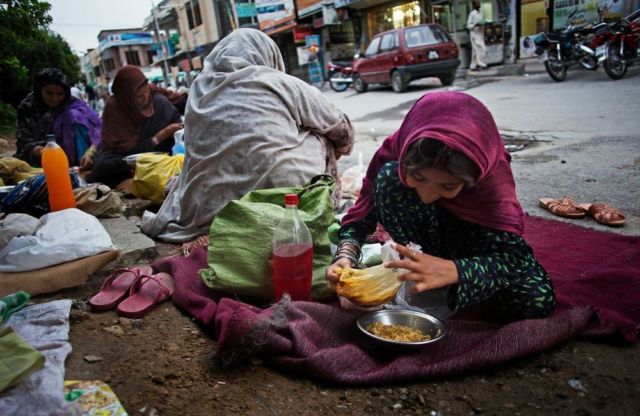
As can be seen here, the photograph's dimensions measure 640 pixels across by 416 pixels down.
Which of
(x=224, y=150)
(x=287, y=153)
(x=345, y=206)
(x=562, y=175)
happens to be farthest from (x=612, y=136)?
(x=224, y=150)

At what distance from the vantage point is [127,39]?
4850cm

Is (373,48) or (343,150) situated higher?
(373,48)

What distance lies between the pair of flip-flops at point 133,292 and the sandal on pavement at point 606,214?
8.60 ft

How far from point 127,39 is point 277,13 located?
1194 inches

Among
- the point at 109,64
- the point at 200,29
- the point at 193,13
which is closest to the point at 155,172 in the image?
the point at 200,29

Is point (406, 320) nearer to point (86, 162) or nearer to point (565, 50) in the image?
point (86, 162)

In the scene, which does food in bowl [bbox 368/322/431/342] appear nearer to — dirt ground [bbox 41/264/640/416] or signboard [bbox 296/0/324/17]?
dirt ground [bbox 41/264/640/416]

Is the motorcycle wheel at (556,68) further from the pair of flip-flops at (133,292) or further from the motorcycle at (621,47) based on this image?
the pair of flip-flops at (133,292)

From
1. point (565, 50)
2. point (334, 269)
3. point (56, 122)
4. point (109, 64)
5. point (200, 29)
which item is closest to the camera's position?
point (334, 269)

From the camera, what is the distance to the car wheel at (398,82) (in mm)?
12309

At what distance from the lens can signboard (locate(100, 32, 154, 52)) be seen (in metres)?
48.1

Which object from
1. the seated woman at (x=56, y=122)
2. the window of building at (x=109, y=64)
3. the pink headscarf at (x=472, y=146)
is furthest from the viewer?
the window of building at (x=109, y=64)

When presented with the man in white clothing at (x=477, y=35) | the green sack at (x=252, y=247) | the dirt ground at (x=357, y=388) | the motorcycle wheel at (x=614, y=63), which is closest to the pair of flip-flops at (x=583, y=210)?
the dirt ground at (x=357, y=388)

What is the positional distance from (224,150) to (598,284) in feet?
7.10
